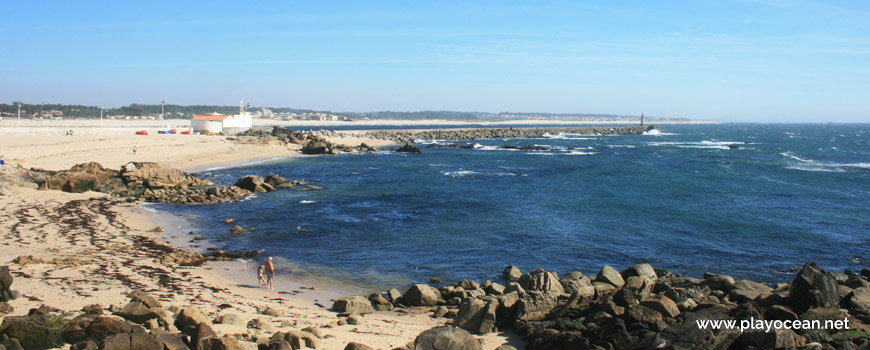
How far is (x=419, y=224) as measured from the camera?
25547mm

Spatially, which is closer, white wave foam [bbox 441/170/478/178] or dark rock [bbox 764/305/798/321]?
dark rock [bbox 764/305/798/321]

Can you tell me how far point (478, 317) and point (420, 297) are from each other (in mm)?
2461

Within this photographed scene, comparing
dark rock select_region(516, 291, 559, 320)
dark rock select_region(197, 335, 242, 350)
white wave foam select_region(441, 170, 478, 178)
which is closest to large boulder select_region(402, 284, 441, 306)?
dark rock select_region(516, 291, 559, 320)

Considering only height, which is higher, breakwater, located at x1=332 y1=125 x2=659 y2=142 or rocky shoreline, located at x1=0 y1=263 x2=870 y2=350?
breakwater, located at x1=332 y1=125 x2=659 y2=142

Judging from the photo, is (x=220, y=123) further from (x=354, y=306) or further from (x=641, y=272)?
(x=641, y=272)

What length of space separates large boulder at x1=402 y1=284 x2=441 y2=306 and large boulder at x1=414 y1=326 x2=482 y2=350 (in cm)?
470

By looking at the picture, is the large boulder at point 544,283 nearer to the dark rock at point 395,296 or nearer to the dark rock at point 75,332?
the dark rock at point 395,296

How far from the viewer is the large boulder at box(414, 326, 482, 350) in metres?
9.29

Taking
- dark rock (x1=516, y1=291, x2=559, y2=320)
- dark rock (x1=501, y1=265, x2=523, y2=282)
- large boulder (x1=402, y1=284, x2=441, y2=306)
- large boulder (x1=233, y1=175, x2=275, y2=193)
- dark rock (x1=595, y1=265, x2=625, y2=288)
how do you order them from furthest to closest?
1. large boulder (x1=233, y1=175, x2=275, y2=193)
2. dark rock (x1=501, y1=265, x2=523, y2=282)
3. dark rock (x1=595, y1=265, x2=625, y2=288)
4. large boulder (x1=402, y1=284, x2=441, y2=306)
5. dark rock (x1=516, y1=291, x2=559, y2=320)

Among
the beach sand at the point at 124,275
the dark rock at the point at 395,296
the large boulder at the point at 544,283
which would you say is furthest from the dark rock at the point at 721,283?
the dark rock at the point at 395,296

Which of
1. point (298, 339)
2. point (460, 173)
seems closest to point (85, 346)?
point (298, 339)

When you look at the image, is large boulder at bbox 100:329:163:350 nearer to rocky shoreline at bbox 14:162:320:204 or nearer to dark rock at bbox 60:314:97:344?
dark rock at bbox 60:314:97:344

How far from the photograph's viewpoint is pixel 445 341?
9.33 m

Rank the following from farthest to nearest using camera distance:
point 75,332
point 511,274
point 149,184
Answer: point 149,184 < point 511,274 < point 75,332
